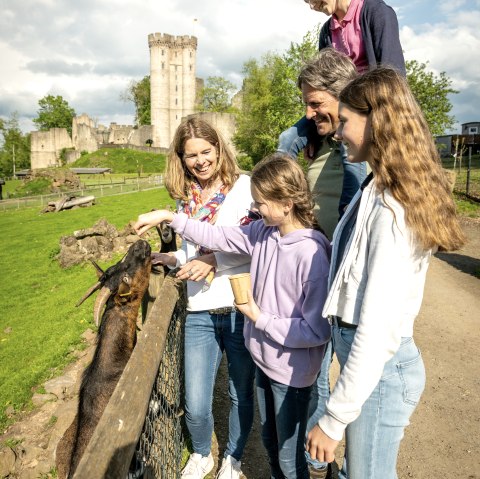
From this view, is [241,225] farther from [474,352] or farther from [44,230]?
[44,230]

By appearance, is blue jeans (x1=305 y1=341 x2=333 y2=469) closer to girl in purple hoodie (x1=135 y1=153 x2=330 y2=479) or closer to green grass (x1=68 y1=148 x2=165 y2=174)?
girl in purple hoodie (x1=135 y1=153 x2=330 y2=479)

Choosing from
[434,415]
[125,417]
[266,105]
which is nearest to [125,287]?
[125,417]

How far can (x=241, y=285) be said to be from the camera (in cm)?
216

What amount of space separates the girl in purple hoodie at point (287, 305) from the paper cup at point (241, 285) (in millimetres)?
57

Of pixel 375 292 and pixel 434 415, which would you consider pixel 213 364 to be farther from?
pixel 434 415

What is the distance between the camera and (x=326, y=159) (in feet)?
9.01

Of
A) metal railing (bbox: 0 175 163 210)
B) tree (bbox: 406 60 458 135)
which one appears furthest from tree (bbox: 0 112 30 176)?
tree (bbox: 406 60 458 135)

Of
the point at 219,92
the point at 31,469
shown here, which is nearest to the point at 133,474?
the point at 31,469

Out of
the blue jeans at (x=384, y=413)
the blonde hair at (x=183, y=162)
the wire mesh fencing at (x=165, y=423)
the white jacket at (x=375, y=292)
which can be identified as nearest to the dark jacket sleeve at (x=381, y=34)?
the blonde hair at (x=183, y=162)

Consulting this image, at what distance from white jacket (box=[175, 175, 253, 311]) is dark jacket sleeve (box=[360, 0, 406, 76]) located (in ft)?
3.89

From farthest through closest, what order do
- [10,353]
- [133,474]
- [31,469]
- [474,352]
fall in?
[10,353] < [474,352] < [31,469] < [133,474]

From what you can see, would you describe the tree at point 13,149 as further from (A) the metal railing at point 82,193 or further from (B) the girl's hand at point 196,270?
(B) the girl's hand at point 196,270

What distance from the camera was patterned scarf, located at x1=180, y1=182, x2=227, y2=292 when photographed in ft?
9.48

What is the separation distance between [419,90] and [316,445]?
27.7 m
